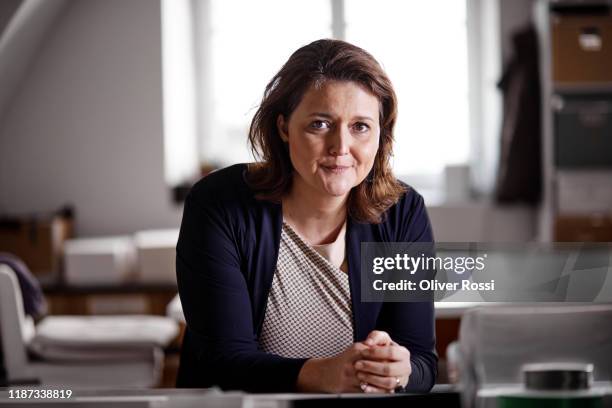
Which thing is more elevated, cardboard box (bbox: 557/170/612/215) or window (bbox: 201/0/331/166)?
window (bbox: 201/0/331/166)

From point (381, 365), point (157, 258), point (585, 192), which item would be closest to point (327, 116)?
point (381, 365)

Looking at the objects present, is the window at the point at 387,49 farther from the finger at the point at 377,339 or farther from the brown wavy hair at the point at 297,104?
the finger at the point at 377,339

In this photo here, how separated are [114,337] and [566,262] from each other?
1303 mm

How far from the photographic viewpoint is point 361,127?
2.56 ft

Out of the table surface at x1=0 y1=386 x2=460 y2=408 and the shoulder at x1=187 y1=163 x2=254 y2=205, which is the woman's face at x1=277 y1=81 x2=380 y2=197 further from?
the table surface at x1=0 y1=386 x2=460 y2=408

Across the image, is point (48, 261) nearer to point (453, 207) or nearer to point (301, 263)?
point (453, 207)

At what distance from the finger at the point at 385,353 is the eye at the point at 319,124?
199 millimetres

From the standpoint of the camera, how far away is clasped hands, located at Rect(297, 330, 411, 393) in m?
0.71

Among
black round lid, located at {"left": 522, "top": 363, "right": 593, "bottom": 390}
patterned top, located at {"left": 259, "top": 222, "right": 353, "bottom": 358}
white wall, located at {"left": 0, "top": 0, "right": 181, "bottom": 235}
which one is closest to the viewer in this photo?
black round lid, located at {"left": 522, "top": 363, "right": 593, "bottom": 390}

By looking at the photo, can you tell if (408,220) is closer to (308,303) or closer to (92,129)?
(308,303)

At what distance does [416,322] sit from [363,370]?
104mm

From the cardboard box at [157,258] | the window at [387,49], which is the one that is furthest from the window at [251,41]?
the cardboard box at [157,258]

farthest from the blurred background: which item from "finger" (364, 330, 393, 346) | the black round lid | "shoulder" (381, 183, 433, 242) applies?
the black round lid

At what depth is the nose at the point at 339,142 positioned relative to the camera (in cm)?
77
